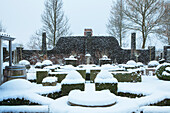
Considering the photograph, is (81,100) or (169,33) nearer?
(81,100)

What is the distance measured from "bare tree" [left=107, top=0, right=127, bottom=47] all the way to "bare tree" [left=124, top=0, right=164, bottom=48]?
1.36 m

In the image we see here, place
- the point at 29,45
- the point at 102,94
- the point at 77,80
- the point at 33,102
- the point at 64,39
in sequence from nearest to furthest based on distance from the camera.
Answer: the point at 102,94 < the point at 33,102 < the point at 77,80 < the point at 64,39 < the point at 29,45

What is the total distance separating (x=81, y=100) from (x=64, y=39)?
51.0 feet

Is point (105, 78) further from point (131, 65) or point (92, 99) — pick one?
point (131, 65)

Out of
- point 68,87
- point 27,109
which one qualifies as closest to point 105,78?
point 68,87

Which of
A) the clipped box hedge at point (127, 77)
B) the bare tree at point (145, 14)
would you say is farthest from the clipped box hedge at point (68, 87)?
the bare tree at point (145, 14)

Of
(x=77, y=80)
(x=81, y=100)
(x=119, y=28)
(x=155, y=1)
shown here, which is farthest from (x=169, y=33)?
(x=81, y=100)

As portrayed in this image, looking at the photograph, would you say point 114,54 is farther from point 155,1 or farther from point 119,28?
point 155,1

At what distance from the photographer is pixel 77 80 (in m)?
6.20

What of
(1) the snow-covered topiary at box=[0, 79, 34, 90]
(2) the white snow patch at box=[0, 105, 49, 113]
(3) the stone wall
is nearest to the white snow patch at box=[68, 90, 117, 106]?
(2) the white snow patch at box=[0, 105, 49, 113]

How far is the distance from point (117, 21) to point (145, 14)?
4308 millimetres

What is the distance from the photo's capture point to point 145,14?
20.6m

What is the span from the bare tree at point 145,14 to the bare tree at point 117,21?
4.47 feet

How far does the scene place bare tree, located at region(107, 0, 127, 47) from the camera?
22.1m
